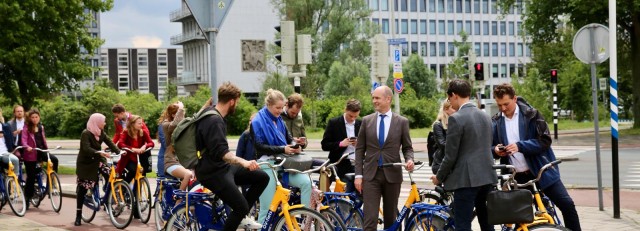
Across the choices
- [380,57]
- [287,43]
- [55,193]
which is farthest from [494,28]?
[55,193]

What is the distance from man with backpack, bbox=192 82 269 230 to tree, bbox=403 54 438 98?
74.6 metres

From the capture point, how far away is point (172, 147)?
10.4 m

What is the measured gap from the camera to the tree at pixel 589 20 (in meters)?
36.1

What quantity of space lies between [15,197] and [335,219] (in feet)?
25.1

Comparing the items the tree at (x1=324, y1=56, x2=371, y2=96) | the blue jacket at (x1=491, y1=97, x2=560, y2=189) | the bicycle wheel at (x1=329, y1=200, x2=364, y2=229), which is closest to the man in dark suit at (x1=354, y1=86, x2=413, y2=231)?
the bicycle wheel at (x1=329, y1=200, x2=364, y2=229)

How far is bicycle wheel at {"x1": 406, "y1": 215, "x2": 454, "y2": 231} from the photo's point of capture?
7.21 metres

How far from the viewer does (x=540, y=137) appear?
25.0 ft

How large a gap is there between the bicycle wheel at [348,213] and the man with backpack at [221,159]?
1.21 m

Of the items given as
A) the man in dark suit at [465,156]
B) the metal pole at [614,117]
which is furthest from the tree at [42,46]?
the man in dark suit at [465,156]

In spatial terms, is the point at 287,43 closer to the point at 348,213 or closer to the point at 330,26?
the point at 348,213

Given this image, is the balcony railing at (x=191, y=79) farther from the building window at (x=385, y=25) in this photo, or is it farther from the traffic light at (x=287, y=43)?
the traffic light at (x=287, y=43)

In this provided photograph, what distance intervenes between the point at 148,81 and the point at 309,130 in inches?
3429

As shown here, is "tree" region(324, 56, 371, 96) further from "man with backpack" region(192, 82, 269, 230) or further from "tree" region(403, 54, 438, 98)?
"man with backpack" region(192, 82, 269, 230)

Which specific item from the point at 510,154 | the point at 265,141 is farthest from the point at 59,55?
the point at 510,154
